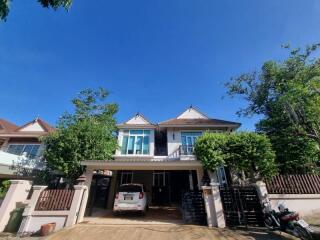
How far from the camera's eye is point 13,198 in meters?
8.48

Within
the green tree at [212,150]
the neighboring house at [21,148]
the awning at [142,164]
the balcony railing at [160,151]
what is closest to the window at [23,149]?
the neighboring house at [21,148]

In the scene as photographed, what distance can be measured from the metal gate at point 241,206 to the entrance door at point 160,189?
7.60 m

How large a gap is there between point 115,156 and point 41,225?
794 centimetres

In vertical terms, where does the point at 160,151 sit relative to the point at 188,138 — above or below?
below

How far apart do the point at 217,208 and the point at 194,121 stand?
9821 mm

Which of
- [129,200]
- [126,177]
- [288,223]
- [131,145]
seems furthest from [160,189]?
[288,223]

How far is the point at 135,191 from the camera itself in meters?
10.3

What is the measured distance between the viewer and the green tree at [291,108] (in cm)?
1006

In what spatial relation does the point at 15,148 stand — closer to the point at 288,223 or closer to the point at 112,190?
the point at 112,190

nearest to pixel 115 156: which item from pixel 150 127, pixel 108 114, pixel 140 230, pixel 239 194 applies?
pixel 150 127

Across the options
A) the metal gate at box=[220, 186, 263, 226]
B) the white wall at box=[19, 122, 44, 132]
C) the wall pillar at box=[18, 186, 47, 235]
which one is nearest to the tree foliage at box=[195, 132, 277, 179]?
the metal gate at box=[220, 186, 263, 226]

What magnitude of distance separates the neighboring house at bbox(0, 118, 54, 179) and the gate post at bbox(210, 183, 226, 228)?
47.9 ft

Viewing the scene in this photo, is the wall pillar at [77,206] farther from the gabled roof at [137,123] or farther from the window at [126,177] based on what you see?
the gabled roof at [137,123]

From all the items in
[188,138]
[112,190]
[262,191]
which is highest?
[188,138]
